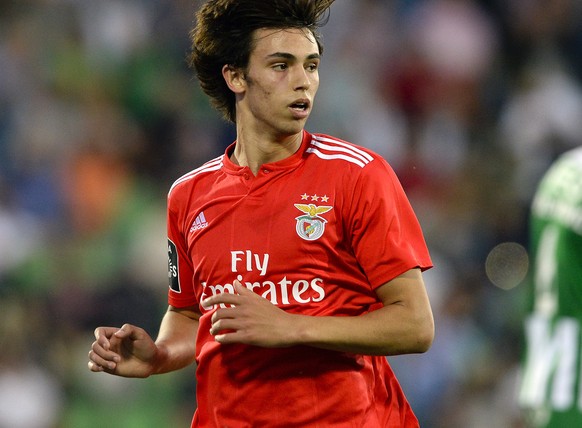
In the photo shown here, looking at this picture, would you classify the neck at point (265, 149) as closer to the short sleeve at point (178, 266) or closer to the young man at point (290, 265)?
the young man at point (290, 265)

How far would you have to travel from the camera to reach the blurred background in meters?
7.44

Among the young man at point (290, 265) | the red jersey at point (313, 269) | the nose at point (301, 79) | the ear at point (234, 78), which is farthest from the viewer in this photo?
the ear at point (234, 78)

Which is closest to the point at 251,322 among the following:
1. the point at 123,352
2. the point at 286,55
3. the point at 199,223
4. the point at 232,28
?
the point at 199,223

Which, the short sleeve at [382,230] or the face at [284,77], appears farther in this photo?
the face at [284,77]

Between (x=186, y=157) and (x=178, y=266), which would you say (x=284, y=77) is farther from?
(x=186, y=157)

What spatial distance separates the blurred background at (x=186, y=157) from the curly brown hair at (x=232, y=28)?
3836mm

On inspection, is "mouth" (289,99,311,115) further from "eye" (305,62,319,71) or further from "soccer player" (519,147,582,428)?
"soccer player" (519,147,582,428)

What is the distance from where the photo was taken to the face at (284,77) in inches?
139

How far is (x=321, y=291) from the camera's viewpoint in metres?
3.40

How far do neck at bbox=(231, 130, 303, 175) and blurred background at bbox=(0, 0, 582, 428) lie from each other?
401cm

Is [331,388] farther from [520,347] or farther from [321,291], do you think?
[520,347]

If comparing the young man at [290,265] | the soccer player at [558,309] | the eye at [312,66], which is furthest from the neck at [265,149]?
the soccer player at [558,309]

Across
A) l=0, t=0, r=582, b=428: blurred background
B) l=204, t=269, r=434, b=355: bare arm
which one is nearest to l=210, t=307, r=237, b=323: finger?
l=204, t=269, r=434, b=355: bare arm

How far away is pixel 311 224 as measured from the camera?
3.39 metres
